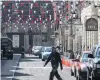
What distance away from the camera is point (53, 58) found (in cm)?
2044

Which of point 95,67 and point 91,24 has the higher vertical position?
point 91,24

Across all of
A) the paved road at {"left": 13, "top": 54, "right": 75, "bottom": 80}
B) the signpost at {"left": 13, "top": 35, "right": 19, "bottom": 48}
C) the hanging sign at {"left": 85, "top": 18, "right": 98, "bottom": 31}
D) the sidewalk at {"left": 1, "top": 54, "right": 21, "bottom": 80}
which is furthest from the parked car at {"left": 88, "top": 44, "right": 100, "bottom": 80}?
the signpost at {"left": 13, "top": 35, "right": 19, "bottom": 48}

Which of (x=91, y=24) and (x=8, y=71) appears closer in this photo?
(x=8, y=71)

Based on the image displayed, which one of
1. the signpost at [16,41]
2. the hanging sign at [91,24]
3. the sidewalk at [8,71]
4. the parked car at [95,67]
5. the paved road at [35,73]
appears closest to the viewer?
the parked car at [95,67]

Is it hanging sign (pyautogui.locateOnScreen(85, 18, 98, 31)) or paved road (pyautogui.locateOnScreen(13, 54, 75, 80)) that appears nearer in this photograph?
paved road (pyautogui.locateOnScreen(13, 54, 75, 80))

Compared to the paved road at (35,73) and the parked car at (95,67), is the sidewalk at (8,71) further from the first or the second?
the parked car at (95,67)

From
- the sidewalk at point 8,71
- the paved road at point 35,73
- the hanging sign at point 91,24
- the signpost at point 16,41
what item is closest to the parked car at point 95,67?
the paved road at point 35,73

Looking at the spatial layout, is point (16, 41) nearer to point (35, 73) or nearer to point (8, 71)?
point (8, 71)

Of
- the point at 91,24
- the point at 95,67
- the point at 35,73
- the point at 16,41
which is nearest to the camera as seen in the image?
the point at 95,67

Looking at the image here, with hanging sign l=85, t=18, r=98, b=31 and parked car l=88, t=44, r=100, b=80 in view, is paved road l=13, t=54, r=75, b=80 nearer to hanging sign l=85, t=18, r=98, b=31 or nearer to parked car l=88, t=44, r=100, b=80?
hanging sign l=85, t=18, r=98, b=31

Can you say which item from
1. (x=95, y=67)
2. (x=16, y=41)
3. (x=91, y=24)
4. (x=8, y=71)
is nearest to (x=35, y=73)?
(x=8, y=71)

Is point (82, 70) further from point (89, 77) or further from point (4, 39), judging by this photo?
point (4, 39)

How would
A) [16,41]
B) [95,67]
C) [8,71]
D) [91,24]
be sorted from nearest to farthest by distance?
[95,67] → [8,71] → [91,24] → [16,41]

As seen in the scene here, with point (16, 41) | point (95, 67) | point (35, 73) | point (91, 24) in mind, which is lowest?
point (16, 41)
